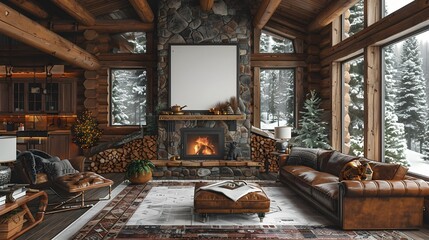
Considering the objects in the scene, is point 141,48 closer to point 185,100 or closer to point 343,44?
point 185,100

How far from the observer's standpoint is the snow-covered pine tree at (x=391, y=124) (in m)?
A: 5.50

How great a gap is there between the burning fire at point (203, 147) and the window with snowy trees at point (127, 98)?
5.91 feet

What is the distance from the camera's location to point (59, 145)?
8.65 metres

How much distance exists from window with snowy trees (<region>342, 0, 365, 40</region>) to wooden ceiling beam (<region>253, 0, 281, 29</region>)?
1.66m

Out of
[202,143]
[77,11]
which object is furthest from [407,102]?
[77,11]

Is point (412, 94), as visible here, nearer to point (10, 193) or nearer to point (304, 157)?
point (304, 157)

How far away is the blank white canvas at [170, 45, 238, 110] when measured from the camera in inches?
320

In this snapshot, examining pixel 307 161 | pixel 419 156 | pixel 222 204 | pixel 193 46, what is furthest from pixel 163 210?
pixel 193 46

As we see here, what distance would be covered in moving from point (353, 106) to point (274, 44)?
115 inches

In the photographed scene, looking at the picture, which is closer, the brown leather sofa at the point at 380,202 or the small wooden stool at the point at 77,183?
the brown leather sofa at the point at 380,202

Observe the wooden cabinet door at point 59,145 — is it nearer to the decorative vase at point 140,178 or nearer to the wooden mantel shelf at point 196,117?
the wooden mantel shelf at point 196,117

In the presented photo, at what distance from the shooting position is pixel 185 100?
8156mm

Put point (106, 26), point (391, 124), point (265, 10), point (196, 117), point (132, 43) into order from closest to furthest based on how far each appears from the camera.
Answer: point (391, 124), point (265, 10), point (196, 117), point (106, 26), point (132, 43)

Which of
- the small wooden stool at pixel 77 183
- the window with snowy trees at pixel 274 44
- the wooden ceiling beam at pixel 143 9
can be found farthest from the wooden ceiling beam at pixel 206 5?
the small wooden stool at pixel 77 183
